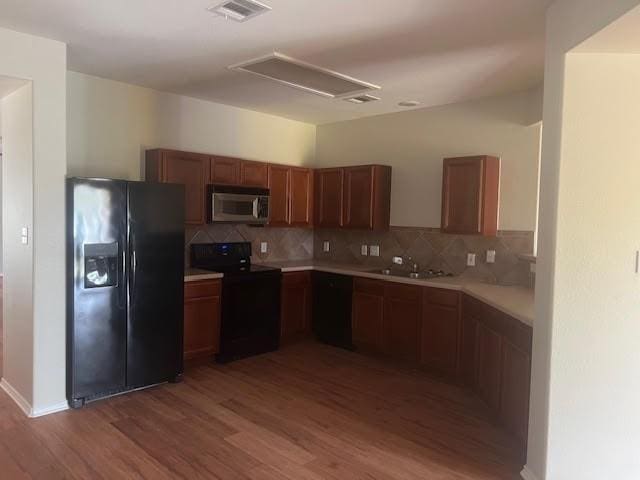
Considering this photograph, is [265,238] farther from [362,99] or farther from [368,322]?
[362,99]

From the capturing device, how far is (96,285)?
3438mm

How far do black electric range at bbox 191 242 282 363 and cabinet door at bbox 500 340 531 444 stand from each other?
92.9 inches

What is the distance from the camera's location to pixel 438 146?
4.84m

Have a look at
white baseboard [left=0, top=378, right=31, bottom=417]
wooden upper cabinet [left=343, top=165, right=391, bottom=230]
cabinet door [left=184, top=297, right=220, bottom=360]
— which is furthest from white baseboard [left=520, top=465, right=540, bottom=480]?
white baseboard [left=0, top=378, right=31, bottom=417]

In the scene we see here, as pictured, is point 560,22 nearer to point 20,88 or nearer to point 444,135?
point 444,135

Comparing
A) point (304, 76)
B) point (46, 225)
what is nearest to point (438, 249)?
point (304, 76)

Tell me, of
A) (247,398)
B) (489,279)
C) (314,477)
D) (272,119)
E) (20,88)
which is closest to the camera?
(314,477)

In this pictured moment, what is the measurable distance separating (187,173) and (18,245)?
1.54m

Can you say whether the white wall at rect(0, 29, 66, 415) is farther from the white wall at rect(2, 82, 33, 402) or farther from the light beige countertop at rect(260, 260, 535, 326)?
the light beige countertop at rect(260, 260, 535, 326)

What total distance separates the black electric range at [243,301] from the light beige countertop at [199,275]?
113mm

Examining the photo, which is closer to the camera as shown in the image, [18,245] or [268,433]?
[268,433]

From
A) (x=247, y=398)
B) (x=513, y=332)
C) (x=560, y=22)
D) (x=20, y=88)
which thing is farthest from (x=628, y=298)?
(x=20, y=88)

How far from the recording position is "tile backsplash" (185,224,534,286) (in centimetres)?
426

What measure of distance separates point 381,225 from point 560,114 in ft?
9.41
